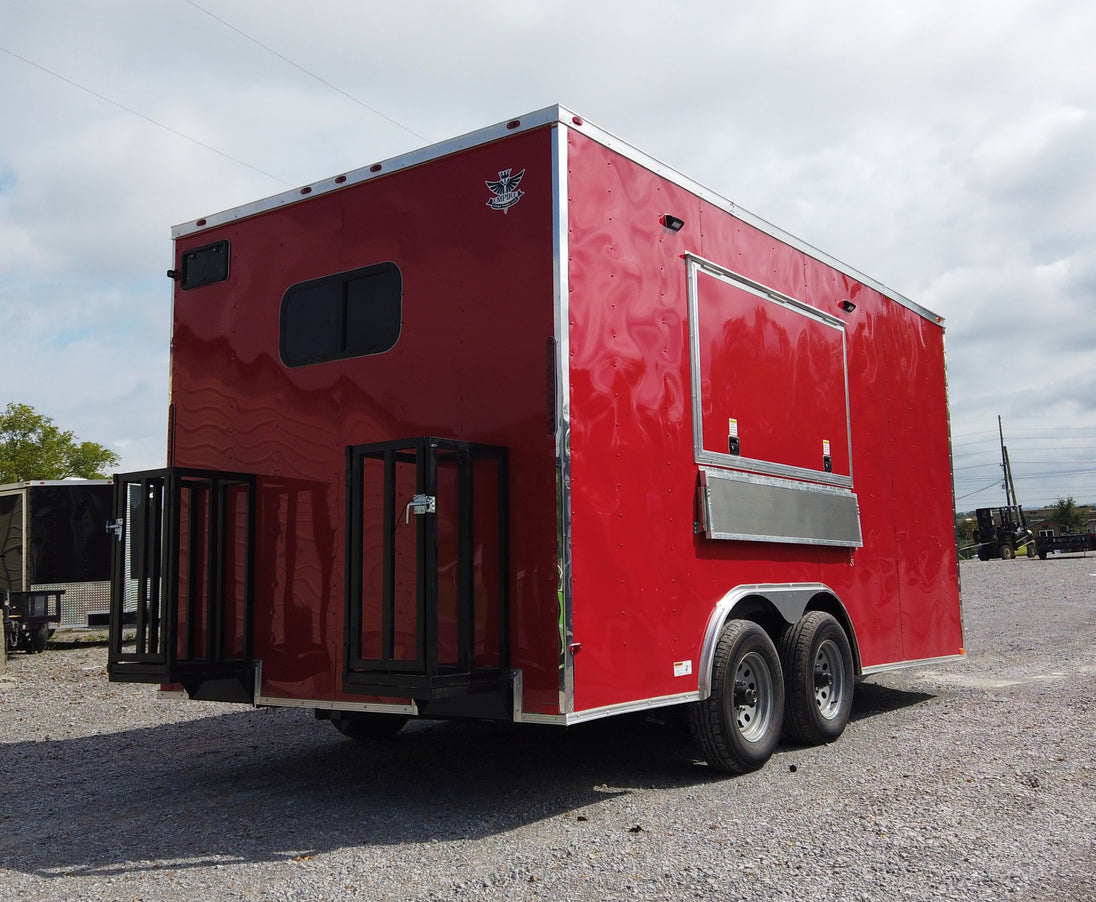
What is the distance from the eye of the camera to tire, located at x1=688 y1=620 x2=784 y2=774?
222 inches

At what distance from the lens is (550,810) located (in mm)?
5145

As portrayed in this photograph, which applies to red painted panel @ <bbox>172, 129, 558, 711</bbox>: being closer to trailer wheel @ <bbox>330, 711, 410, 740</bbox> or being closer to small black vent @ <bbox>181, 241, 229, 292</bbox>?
small black vent @ <bbox>181, 241, 229, 292</bbox>

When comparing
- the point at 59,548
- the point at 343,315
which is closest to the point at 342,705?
the point at 343,315

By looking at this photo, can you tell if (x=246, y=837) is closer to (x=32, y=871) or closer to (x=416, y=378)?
(x=32, y=871)

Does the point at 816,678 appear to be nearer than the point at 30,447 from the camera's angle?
Yes

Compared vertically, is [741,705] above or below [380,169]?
below

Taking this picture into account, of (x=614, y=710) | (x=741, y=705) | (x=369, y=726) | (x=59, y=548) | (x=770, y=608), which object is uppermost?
(x=59, y=548)

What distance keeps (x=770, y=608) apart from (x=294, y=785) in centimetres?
Result: 307

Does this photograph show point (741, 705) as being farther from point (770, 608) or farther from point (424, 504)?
point (424, 504)

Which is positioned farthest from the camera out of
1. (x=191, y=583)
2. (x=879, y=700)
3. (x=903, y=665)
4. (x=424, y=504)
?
(x=879, y=700)

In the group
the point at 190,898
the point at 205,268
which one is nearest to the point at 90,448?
the point at 205,268

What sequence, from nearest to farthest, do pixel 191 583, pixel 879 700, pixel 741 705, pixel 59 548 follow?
pixel 191 583 → pixel 741 705 → pixel 879 700 → pixel 59 548

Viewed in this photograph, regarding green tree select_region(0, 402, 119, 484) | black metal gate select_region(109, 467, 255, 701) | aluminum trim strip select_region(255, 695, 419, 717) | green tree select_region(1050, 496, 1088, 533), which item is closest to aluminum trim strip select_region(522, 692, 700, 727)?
aluminum trim strip select_region(255, 695, 419, 717)

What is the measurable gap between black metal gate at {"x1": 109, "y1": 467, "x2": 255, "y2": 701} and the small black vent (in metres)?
1.34
